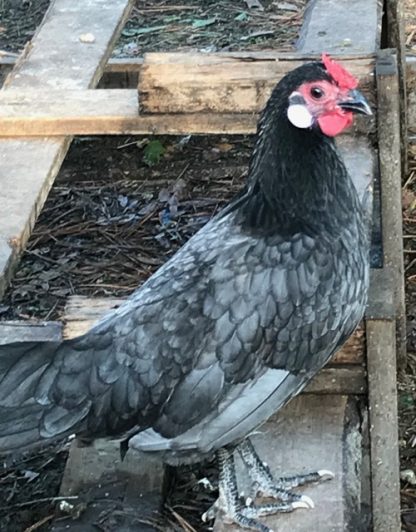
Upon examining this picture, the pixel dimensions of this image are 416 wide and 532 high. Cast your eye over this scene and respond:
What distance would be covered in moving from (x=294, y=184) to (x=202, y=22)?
3.62m

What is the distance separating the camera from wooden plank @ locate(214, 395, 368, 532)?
9.06 ft

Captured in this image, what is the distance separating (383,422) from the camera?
9.57 ft

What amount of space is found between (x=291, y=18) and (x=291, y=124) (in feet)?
11.8

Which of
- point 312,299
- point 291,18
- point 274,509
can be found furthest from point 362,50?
point 291,18

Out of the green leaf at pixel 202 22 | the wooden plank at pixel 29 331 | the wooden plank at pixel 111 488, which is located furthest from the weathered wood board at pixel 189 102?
the green leaf at pixel 202 22

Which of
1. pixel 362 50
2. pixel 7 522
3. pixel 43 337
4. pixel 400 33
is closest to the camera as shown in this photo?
pixel 43 337

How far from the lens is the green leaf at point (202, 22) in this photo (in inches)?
247

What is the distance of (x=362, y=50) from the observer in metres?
3.98

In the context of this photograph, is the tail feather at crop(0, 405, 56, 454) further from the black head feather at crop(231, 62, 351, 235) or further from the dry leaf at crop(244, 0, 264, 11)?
the dry leaf at crop(244, 0, 264, 11)

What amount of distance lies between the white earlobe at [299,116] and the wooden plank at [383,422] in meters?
0.51

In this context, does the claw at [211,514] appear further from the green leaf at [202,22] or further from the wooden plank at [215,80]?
the green leaf at [202,22]

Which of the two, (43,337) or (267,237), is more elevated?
(267,237)

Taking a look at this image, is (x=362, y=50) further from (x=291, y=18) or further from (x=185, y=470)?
(x=291, y=18)

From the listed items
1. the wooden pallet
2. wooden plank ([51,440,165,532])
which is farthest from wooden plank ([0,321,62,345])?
wooden plank ([51,440,165,532])
